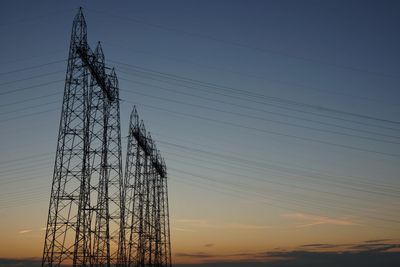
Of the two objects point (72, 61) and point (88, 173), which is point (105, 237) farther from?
point (72, 61)

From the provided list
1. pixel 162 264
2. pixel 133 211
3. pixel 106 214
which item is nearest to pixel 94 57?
pixel 106 214

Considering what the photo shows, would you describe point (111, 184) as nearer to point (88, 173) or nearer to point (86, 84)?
point (88, 173)

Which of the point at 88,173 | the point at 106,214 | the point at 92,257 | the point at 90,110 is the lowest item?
the point at 92,257

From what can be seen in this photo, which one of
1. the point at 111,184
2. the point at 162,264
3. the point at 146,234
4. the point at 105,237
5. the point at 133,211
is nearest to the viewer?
the point at 105,237

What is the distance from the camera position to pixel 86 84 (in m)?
34.4

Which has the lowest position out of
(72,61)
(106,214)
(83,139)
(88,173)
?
(106,214)

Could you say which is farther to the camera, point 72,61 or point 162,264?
point 162,264

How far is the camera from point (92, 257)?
31250 mm

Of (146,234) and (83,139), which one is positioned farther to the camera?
(146,234)

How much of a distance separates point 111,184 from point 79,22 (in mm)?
12978

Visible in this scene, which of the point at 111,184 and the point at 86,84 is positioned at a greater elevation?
the point at 86,84

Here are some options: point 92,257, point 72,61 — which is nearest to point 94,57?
point 72,61

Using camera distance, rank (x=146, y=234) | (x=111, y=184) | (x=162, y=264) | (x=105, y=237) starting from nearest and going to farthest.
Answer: (x=105, y=237), (x=111, y=184), (x=146, y=234), (x=162, y=264)

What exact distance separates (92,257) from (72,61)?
46.6 ft
